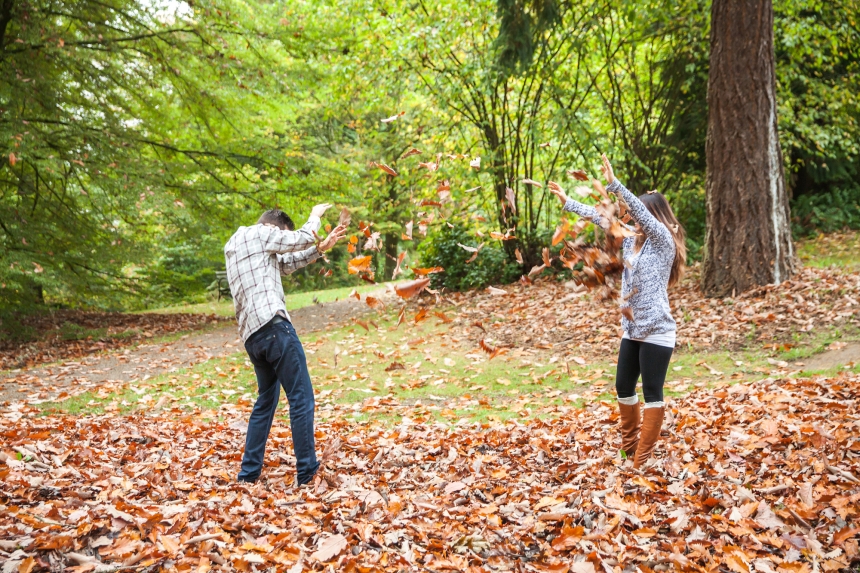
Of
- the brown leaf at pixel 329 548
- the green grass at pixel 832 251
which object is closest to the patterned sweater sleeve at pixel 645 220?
the brown leaf at pixel 329 548

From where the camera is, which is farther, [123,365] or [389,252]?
[389,252]

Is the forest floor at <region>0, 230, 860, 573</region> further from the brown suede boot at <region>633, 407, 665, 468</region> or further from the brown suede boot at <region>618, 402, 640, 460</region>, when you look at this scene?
the brown suede boot at <region>618, 402, 640, 460</region>

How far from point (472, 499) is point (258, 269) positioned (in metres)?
2.00

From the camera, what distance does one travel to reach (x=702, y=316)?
874cm

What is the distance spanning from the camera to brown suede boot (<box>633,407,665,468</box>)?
4.07 m

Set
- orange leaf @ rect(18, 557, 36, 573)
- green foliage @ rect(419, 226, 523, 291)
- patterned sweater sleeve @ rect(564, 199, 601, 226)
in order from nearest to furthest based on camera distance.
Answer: orange leaf @ rect(18, 557, 36, 573) → patterned sweater sleeve @ rect(564, 199, 601, 226) → green foliage @ rect(419, 226, 523, 291)

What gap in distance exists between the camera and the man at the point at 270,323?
4086mm

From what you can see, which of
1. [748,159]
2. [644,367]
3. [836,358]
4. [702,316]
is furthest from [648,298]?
[748,159]

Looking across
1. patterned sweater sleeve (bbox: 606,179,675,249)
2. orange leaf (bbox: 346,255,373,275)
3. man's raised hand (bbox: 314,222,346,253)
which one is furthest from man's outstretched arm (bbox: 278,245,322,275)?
patterned sweater sleeve (bbox: 606,179,675,249)

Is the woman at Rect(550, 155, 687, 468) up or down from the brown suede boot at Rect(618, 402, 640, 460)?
up

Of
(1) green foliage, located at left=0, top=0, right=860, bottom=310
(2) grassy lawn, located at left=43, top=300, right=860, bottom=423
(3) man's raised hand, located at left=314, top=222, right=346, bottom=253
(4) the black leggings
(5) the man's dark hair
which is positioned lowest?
(2) grassy lawn, located at left=43, top=300, right=860, bottom=423

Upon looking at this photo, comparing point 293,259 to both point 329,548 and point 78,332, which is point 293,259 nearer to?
point 329,548

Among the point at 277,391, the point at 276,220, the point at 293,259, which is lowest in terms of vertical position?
the point at 277,391

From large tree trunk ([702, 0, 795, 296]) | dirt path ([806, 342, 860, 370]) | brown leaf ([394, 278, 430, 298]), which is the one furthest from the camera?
large tree trunk ([702, 0, 795, 296])
